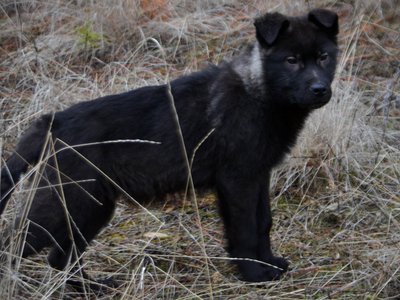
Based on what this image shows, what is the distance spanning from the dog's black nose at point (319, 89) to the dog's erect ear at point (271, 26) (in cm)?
36

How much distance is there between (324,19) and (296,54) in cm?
26

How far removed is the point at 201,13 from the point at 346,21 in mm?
1424

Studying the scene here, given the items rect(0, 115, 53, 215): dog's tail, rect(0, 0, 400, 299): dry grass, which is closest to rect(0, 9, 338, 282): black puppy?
rect(0, 115, 53, 215): dog's tail

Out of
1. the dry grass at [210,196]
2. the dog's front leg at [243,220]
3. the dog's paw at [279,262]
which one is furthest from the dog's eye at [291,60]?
the dog's paw at [279,262]

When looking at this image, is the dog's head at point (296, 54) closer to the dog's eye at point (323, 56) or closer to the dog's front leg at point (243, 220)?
the dog's eye at point (323, 56)

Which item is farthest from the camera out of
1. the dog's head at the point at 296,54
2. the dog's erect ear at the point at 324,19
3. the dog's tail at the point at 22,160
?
the dog's erect ear at the point at 324,19

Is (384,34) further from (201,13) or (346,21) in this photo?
(201,13)

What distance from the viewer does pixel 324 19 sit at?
4.26 m

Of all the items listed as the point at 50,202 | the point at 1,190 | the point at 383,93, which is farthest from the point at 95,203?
the point at 383,93

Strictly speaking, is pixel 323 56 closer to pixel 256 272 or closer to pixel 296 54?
pixel 296 54

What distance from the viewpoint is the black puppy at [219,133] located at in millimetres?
4094

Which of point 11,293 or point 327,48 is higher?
point 327,48

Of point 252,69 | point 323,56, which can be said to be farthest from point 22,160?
point 323,56

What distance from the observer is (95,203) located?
407 cm
